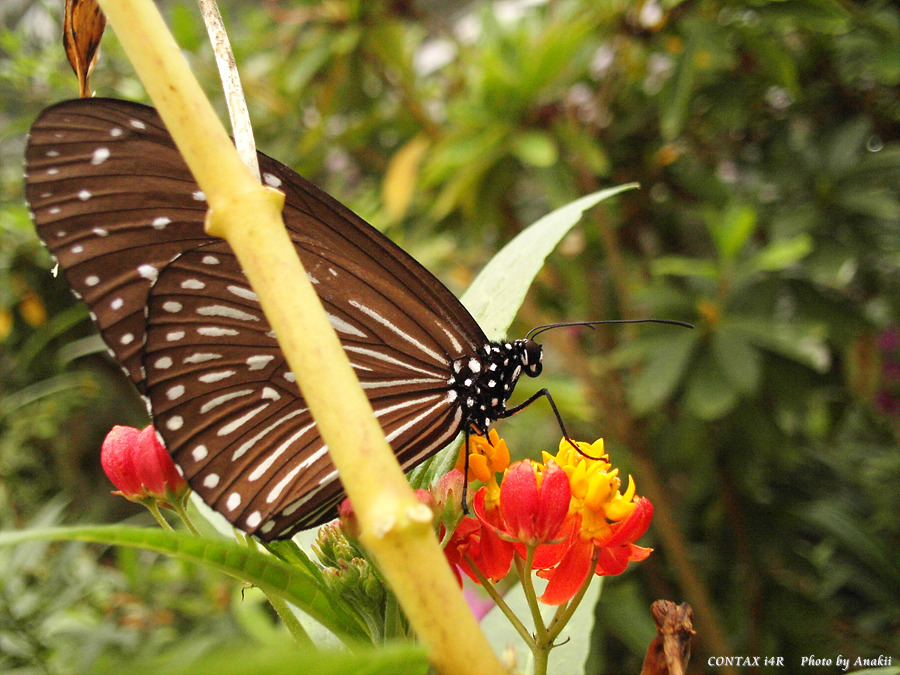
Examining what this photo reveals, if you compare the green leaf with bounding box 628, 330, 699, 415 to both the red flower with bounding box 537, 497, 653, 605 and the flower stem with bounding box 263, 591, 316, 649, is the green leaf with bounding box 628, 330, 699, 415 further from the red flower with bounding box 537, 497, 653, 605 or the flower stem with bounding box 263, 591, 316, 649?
the flower stem with bounding box 263, 591, 316, 649

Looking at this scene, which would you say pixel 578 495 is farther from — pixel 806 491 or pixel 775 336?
pixel 806 491

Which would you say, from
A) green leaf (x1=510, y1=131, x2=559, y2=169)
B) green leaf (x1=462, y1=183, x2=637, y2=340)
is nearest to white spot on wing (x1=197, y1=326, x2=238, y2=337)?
green leaf (x1=462, y1=183, x2=637, y2=340)

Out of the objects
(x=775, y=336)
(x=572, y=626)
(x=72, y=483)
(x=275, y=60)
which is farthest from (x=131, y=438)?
(x=72, y=483)

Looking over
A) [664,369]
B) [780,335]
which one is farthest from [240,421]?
[780,335]

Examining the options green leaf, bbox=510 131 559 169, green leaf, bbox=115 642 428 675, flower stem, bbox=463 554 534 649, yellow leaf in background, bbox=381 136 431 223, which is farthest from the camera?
yellow leaf in background, bbox=381 136 431 223

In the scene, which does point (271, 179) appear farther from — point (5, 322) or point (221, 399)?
point (5, 322)

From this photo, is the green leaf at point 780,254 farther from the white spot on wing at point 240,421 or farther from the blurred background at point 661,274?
the white spot on wing at point 240,421
